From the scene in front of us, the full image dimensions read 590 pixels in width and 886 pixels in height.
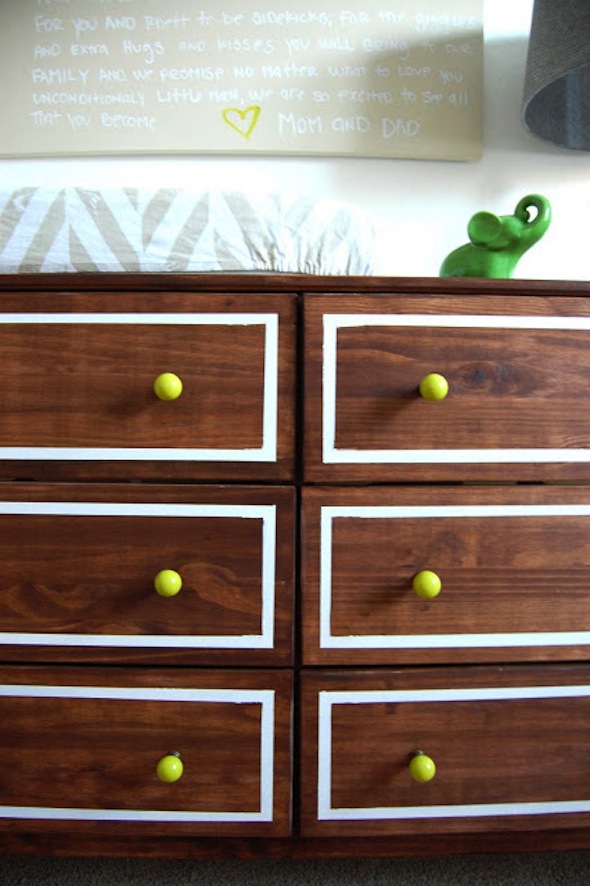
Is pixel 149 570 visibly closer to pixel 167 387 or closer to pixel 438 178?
pixel 167 387

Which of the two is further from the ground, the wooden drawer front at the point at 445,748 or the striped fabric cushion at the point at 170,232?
the striped fabric cushion at the point at 170,232

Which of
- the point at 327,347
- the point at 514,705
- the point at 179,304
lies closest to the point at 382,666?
the point at 514,705

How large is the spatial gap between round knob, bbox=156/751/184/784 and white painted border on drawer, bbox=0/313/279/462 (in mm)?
384

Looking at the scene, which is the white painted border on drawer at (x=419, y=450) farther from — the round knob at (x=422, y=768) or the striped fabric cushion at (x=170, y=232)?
the round knob at (x=422, y=768)

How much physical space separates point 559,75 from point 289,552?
0.87 m

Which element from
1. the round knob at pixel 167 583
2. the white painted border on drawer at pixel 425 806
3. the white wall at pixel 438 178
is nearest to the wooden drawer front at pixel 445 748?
the white painted border on drawer at pixel 425 806

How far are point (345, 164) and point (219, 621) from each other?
0.93 meters

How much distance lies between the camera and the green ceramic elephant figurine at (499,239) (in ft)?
2.76

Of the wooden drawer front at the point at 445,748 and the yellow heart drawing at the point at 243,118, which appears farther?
the yellow heart drawing at the point at 243,118

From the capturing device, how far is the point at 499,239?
849 mm

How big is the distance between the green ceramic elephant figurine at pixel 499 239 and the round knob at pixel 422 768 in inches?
26.9

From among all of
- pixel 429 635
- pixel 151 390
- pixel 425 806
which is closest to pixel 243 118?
pixel 151 390

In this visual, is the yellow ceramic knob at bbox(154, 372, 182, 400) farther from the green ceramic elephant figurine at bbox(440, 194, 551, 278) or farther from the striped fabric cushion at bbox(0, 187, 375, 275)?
the green ceramic elephant figurine at bbox(440, 194, 551, 278)

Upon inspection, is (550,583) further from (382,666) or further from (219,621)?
(219,621)
